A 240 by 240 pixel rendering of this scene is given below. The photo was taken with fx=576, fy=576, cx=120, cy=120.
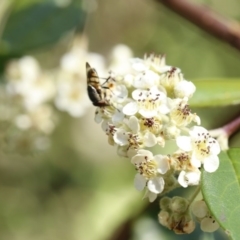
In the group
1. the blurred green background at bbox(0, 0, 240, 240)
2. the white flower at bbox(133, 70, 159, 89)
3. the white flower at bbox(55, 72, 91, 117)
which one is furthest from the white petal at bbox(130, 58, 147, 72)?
the blurred green background at bbox(0, 0, 240, 240)

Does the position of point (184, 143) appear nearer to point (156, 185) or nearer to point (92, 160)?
point (156, 185)

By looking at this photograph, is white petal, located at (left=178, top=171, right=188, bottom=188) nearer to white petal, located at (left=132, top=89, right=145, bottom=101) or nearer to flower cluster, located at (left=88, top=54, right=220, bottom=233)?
flower cluster, located at (left=88, top=54, right=220, bottom=233)

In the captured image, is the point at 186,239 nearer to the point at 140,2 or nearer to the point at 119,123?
the point at 119,123

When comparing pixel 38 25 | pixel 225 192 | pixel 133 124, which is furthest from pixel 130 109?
pixel 38 25

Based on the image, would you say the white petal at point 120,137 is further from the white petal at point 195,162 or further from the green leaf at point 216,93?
the green leaf at point 216,93

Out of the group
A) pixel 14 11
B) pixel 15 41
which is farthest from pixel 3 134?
pixel 14 11

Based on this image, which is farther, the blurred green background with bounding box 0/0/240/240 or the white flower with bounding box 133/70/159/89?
the blurred green background with bounding box 0/0/240/240

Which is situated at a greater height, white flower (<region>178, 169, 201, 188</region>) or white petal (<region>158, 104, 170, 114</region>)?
white petal (<region>158, 104, 170, 114</region>)
